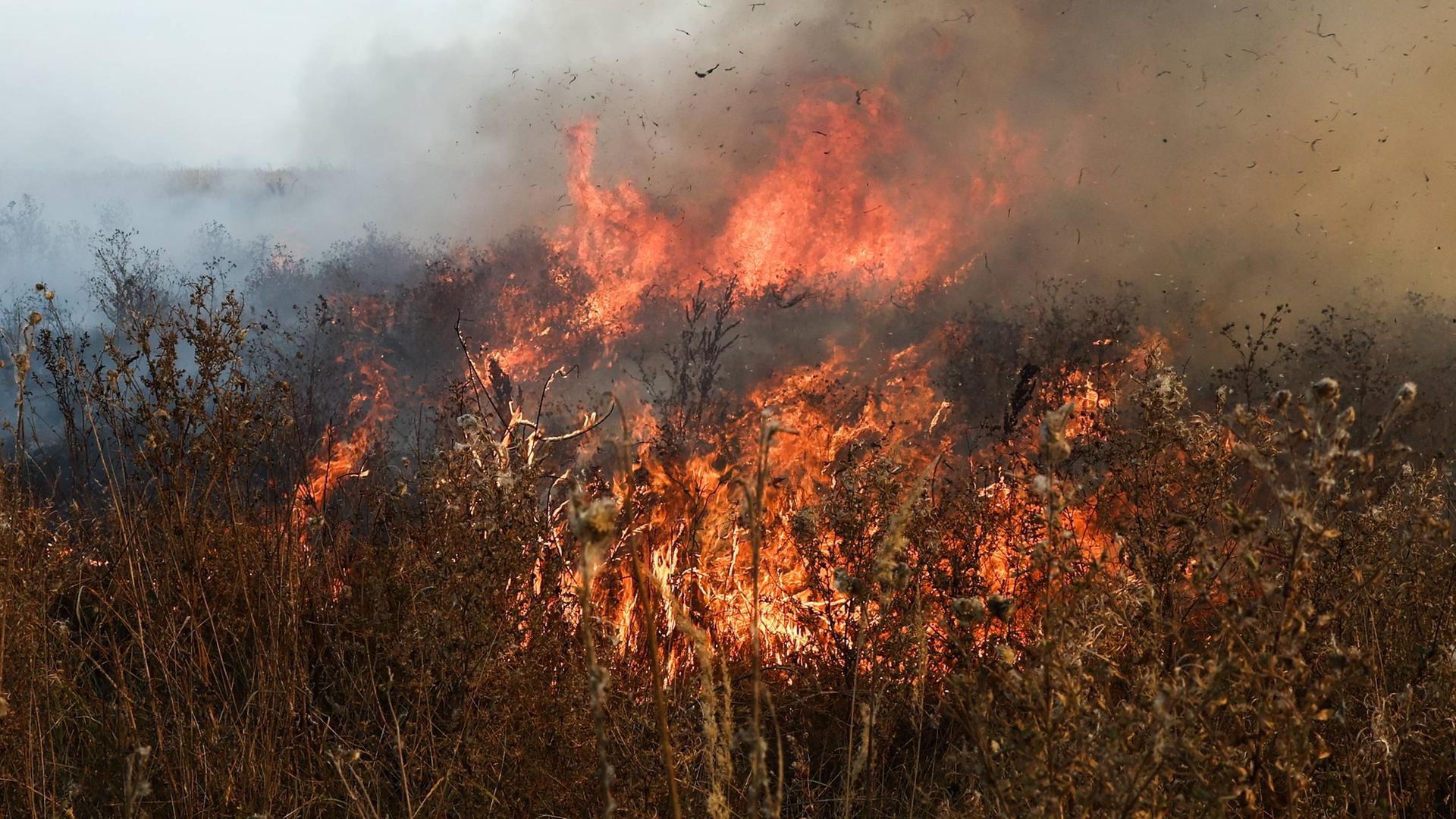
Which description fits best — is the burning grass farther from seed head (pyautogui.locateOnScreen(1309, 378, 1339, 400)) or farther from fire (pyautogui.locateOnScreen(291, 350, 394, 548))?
fire (pyautogui.locateOnScreen(291, 350, 394, 548))

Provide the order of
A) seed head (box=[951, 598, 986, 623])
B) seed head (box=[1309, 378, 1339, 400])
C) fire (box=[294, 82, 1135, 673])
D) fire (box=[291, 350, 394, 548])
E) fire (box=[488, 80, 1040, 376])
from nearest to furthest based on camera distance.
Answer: seed head (box=[1309, 378, 1339, 400])
seed head (box=[951, 598, 986, 623])
fire (box=[294, 82, 1135, 673])
fire (box=[488, 80, 1040, 376])
fire (box=[291, 350, 394, 548])

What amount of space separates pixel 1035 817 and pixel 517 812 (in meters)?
1.84

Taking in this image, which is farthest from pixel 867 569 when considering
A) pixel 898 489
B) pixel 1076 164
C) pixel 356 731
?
pixel 1076 164

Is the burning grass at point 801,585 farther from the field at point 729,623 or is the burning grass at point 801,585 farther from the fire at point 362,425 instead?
the fire at point 362,425

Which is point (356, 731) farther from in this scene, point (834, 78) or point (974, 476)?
point (834, 78)

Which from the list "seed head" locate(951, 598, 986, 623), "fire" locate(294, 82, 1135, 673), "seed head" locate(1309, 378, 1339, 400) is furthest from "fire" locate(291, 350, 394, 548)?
"seed head" locate(1309, 378, 1339, 400)

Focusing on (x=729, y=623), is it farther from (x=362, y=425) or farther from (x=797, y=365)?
(x=362, y=425)

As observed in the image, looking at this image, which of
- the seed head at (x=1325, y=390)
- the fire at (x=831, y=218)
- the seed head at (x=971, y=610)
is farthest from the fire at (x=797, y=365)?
the seed head at (x=1325, y=390)

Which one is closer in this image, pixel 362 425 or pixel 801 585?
pixel 801 585

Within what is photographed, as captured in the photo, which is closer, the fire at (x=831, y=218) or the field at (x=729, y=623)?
the field at (x=729, y=623)

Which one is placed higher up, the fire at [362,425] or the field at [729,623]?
the fire at [362,425]

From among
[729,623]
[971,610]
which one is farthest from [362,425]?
[971,610]

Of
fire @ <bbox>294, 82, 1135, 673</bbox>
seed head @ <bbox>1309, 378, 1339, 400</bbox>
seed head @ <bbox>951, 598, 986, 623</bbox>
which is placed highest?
fire @ <bbox>294, 82, 1135, 673</bbox>

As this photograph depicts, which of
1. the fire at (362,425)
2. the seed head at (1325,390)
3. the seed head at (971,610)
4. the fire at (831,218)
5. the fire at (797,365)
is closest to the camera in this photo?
the seed head at (1325,390)
